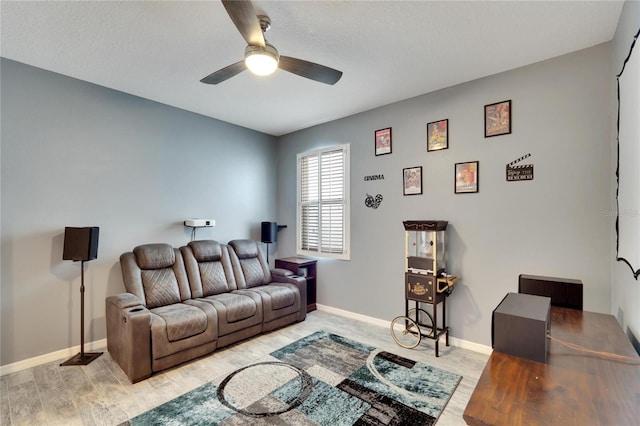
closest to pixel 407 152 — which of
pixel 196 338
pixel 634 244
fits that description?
pixel 634 244

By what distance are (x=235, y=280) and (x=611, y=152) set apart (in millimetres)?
4096

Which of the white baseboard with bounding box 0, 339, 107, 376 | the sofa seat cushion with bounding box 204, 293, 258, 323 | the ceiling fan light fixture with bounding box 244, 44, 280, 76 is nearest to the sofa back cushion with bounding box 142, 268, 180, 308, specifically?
the sofa seat cushion with bounding box 204, 293, 258, 323

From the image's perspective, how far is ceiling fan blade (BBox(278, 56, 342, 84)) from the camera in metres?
2.20

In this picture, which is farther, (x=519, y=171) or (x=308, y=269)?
(x=308, y=269)

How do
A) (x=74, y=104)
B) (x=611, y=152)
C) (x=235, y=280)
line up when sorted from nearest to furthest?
1. (x=611, y=152)
2. (x=74, y=104)
3. (x=235, y=280)

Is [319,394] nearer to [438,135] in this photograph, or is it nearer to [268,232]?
[268,232]

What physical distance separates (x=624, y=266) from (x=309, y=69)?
2.58 meters

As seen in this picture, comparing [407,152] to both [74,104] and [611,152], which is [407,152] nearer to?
[611,152]

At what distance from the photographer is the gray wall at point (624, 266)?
162 centimetres

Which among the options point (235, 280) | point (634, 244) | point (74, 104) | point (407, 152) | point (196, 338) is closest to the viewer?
point (634, 244)

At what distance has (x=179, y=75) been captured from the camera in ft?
9.86

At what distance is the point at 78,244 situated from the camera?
9.24ft

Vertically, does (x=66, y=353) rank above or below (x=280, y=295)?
below

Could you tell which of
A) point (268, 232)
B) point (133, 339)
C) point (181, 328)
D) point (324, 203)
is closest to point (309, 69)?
point (324, 203)
